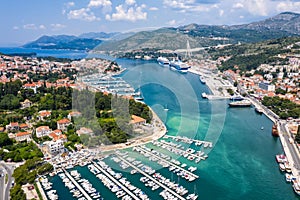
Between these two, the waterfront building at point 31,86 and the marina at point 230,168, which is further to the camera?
the waterfront building at point 31,86

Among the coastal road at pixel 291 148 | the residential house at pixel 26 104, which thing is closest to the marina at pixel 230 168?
the coastal road at pixel 291 148

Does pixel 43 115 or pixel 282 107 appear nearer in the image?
pixel 43 115

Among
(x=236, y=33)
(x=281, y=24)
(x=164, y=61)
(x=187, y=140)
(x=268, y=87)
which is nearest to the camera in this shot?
(x=187, y=140)

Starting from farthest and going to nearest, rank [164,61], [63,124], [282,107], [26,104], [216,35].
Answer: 1. [216,35]
2. [164,61]
3. [26,104]
4. [282,107]
5. [63,124]

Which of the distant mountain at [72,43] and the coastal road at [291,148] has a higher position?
the distant mountain at [72,43]

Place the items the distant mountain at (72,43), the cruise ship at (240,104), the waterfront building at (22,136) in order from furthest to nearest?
1. the distant mountain at (72,43)
2. the cruise ship at (240,104)
3. the waterfront building at (22,136)

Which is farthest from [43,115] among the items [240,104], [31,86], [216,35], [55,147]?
A: [216,35]

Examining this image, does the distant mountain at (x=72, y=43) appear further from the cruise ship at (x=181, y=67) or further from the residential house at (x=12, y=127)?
the residential house at (x=12, y=127)

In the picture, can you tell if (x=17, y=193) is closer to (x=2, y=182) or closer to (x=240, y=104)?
(x=2, y=182)
